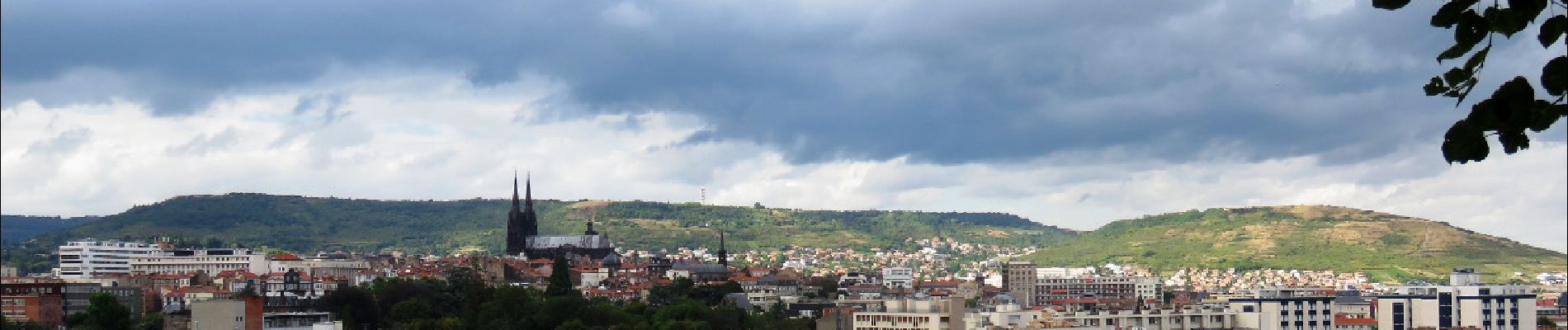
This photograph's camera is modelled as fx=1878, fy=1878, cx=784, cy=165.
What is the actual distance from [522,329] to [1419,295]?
47.4m

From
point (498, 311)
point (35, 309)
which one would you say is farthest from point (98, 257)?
point (498, 311)

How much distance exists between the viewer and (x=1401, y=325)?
99312 mm

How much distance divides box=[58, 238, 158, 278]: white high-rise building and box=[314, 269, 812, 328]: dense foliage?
41316 millimetres

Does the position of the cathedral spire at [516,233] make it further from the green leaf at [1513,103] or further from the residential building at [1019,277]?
the green leaf at [1513,103]

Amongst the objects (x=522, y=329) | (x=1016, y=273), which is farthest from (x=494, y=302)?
(x=1016, y=273)

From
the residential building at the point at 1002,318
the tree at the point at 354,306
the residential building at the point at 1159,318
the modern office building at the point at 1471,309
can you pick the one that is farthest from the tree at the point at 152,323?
the modern office building at the point at 1471,309

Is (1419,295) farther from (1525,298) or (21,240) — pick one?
(21,240)

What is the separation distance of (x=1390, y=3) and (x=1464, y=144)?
453 millimetres

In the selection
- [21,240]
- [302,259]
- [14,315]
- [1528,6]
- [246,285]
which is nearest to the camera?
[1528,6]

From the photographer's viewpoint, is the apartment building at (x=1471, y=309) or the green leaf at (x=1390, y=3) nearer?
the green leaf at (x=1390, y=3)

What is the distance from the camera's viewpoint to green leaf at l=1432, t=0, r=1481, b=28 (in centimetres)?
557

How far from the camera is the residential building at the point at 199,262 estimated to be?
134125 millimetres

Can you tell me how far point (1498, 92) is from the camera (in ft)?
17.0

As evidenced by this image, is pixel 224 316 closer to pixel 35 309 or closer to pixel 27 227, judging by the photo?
pixel 35 309
